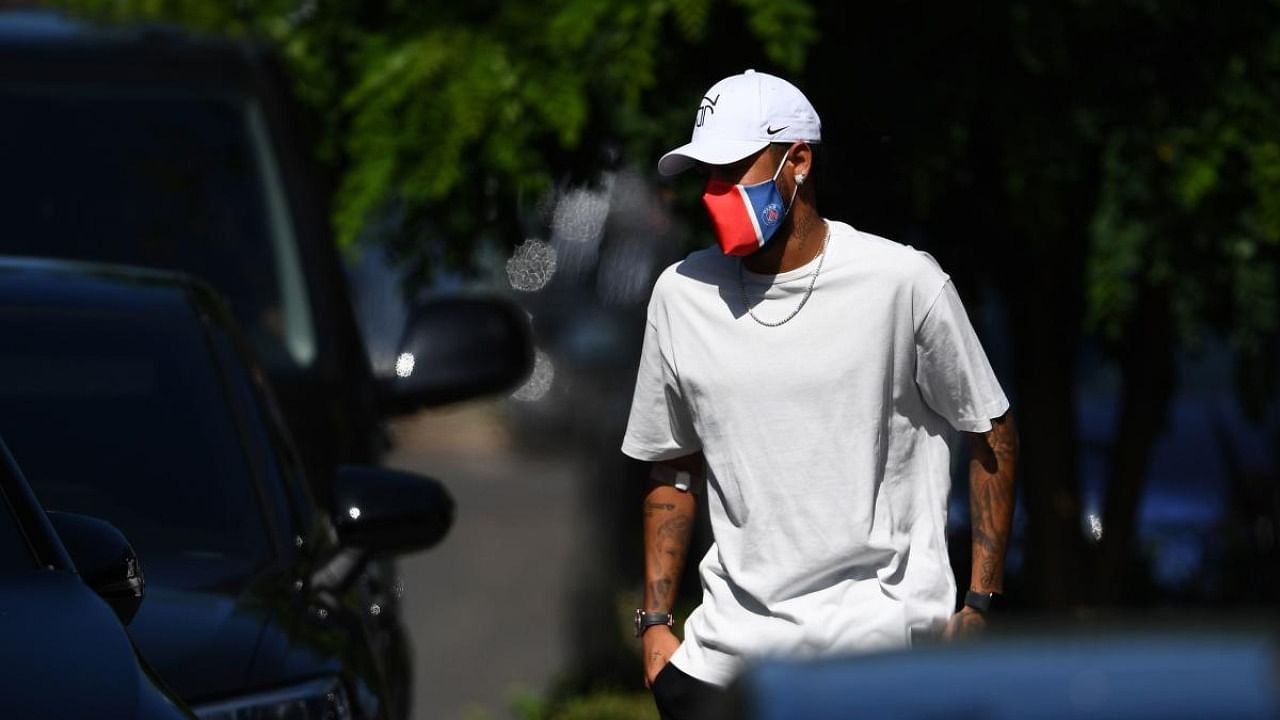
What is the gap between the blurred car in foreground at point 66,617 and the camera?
3.61 m

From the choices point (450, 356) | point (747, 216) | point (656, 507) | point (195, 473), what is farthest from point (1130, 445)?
point (747, 216)

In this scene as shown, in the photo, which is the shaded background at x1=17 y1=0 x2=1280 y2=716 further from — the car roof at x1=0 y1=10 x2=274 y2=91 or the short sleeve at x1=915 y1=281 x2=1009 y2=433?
the short sleeve at x1=915 y1=281 x2=1009 y2=433

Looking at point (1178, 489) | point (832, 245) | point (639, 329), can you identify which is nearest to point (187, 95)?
point (832, 245)

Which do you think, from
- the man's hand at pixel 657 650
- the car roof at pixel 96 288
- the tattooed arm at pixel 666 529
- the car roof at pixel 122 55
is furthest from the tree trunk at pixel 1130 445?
the man's hand at pixel 657 650

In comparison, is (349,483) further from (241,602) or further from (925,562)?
(925,562)

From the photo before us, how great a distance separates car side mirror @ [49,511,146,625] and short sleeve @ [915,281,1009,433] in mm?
1222

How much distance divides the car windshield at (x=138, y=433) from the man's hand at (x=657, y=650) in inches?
32.9

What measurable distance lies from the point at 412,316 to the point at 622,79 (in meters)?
0.80

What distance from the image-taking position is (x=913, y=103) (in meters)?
6.65

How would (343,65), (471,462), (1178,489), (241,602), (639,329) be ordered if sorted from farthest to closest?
(471,462) < (639,329) < (1178,489) < (343,65) < (241,602)

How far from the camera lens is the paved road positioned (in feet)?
35.9

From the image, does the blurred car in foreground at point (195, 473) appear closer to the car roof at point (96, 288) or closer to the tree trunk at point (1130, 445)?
the car roof at point (96, 288)

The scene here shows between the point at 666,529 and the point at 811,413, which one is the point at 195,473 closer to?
the point at 666,529

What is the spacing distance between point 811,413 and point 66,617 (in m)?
1.12
